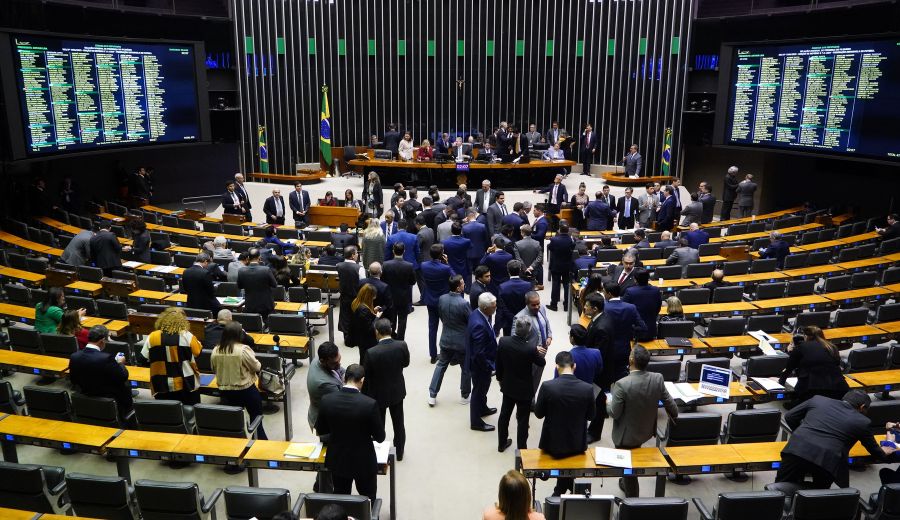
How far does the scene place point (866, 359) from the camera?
7590mm

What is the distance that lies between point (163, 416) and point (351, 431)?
2176 mm

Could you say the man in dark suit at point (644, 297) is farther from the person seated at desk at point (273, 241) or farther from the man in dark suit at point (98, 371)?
the person seated at desk at point (273, 241)

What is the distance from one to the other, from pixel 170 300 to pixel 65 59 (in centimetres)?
741

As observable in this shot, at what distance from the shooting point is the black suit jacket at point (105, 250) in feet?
34.2

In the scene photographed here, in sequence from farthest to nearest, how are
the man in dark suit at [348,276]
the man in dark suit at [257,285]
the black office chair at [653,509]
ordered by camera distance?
the man in dark suit at [348,276] → the man in dark suit at [257,285] → the black office chair at [653,509]

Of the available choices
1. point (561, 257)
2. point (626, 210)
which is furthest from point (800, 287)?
point (626, 210)

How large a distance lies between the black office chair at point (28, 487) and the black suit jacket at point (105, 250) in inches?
232

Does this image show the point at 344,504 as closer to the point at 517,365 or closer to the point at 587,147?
the point at 517,365

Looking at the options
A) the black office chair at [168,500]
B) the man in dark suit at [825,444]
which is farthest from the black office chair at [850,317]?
the black office chair at [168,500]

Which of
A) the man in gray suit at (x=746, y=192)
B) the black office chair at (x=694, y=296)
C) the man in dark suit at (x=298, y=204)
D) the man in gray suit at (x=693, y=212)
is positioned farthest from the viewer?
the man in gray suit at (x=746, y=192)

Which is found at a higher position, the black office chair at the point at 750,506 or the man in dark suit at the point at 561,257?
the man in dark suit at the point at 561,257

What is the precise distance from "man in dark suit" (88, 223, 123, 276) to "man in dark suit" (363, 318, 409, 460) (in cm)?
620

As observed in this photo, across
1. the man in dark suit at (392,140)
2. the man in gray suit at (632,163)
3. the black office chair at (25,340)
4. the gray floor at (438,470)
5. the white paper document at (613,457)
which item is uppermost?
the man in dark suit at (392,140)

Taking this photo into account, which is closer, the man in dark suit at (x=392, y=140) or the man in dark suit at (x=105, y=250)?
the man in dark suit at (x=105, y=250)
